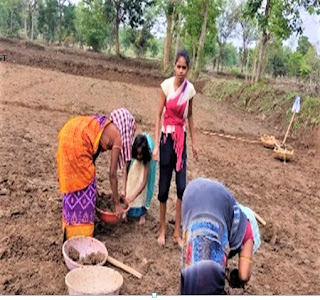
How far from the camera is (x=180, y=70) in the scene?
9.34ft

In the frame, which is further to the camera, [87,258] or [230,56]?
[230,56]

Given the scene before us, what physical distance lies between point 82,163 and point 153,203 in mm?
1188

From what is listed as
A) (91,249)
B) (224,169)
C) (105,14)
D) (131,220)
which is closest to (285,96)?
(224,169)

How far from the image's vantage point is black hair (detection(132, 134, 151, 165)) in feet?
10.4

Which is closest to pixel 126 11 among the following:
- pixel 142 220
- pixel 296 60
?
pixel 296 60

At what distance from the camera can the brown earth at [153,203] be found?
109 inches

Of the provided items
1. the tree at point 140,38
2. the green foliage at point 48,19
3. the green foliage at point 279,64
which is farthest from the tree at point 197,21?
the green foliage at point 279,64

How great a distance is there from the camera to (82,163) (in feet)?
9.17

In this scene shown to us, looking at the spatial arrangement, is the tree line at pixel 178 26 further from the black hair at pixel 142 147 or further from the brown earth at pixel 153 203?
the black hair at pixel 142 147

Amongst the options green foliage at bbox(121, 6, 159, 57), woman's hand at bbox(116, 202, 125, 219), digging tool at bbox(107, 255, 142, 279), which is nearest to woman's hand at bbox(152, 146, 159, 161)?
woman's hand at bbox(116, 202, 125, 219)

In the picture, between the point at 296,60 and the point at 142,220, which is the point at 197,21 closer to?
the point at 142,220

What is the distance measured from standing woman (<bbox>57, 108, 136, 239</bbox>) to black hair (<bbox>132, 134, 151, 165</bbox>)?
0.29 meters

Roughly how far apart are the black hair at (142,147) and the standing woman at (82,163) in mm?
288

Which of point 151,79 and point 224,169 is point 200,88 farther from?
point 224,169
